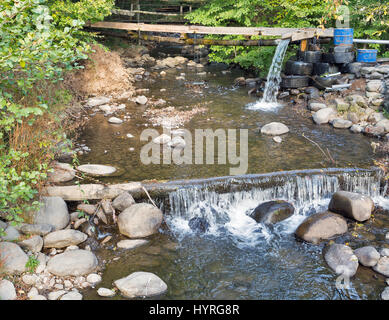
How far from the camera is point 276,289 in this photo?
5336 mm

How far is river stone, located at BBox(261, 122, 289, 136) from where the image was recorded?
996cm

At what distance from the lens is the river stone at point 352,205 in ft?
22.4

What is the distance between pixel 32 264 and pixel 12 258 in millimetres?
268

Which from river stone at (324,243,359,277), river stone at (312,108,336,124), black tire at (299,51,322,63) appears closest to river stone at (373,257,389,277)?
river stone at (324,243,359,277)

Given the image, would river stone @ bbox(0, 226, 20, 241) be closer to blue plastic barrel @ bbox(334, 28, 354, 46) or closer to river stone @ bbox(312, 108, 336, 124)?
river stone @ bbox(312, 108, 336, 124)

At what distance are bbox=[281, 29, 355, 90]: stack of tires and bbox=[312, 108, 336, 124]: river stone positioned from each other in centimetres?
174

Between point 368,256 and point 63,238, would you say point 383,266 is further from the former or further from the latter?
point 63,238

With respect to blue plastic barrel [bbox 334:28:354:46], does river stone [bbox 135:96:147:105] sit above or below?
below

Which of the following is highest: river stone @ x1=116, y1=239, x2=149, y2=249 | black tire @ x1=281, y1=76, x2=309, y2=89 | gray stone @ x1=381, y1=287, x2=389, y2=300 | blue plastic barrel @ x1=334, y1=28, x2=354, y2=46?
blue plastic barrel @ x1=334, y1=28, x2=354, y2=46

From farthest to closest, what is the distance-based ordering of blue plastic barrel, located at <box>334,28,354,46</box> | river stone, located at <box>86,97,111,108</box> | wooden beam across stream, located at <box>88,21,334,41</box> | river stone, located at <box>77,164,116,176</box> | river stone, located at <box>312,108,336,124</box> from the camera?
wooden beam across stream, located at <box>88,21,334,41</box> → blue plastic barrel, located at <box>334,28,354,46</box> → river stone, located at <box>86,97,111,108</box> → river stone, located at <box>312,108,336,124</box> → river stone, located at <box>77,164,116,176</box>

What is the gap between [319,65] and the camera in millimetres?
12852

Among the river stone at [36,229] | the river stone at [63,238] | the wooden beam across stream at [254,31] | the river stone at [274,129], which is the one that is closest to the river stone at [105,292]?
the river stone at [63,238]

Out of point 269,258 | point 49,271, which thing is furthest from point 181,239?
point 49,271
